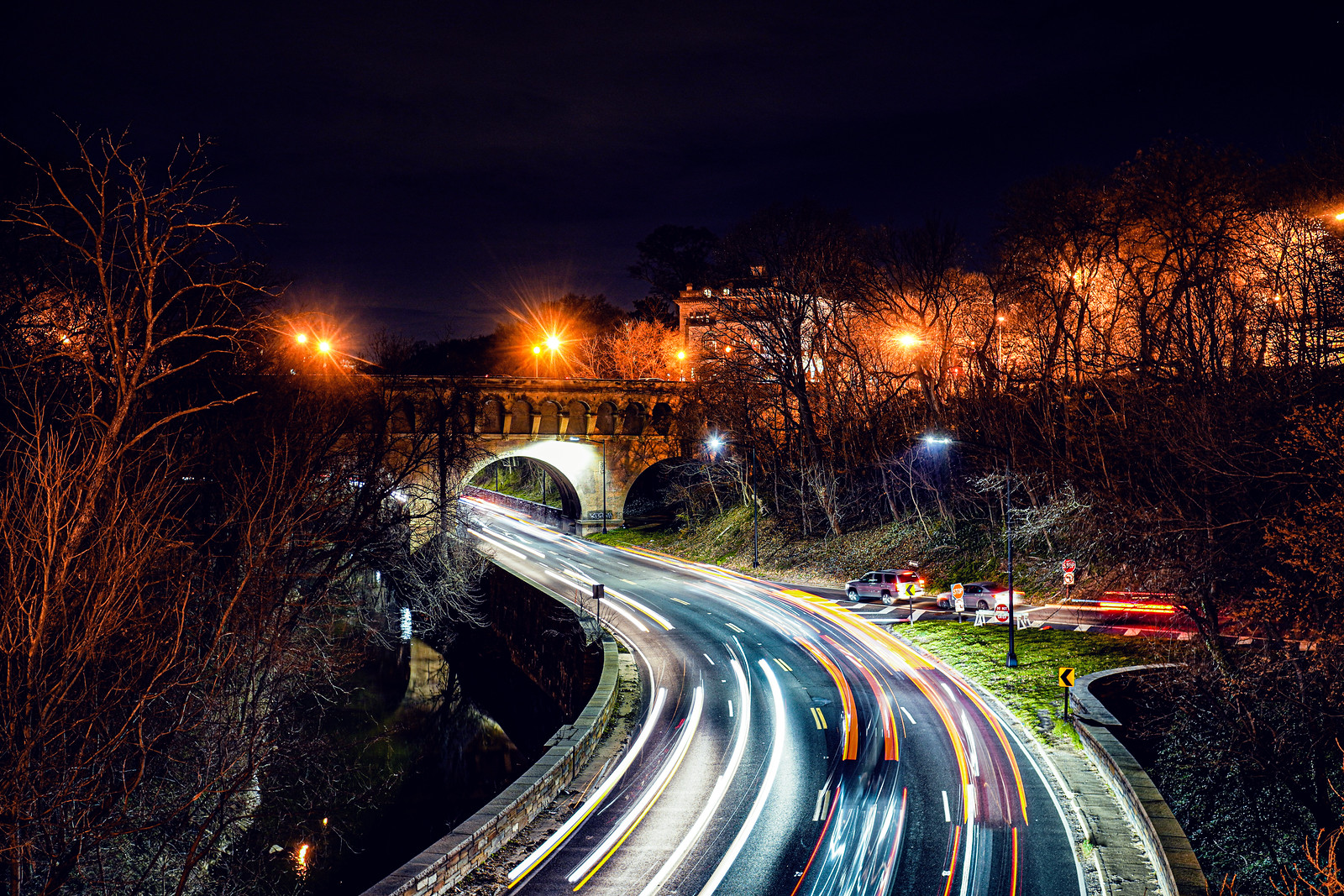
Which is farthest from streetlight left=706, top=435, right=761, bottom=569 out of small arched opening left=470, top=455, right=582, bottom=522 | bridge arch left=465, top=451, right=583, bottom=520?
small arched opening left=470, top=455, right=582, bottom=522

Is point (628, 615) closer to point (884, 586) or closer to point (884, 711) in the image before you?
point (884, 586)

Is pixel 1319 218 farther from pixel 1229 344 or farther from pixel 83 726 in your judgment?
pixel 83 726

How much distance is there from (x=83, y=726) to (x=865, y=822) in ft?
42.2

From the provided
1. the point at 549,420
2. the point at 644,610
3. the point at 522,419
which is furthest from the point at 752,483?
the point at 644,610

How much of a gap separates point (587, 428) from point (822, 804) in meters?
43.4

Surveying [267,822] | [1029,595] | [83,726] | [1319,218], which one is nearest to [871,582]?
[1029,595]

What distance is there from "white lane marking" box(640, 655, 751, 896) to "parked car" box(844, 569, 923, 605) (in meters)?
14.4

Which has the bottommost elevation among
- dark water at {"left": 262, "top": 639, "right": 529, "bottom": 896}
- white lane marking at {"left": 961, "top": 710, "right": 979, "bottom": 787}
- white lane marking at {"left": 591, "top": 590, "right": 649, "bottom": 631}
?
dark water at {"left": 262, "top": 639, "right": 529, "bottom": 896}

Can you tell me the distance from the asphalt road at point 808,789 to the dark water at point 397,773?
648cm

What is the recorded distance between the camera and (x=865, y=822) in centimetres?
1686

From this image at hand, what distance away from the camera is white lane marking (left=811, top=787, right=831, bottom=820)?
1728 cm

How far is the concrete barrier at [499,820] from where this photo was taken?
13.8 metres

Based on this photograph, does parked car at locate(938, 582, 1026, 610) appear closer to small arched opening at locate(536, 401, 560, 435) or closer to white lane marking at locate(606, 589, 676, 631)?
white lane marking at locate(606, 589, 676, 631)

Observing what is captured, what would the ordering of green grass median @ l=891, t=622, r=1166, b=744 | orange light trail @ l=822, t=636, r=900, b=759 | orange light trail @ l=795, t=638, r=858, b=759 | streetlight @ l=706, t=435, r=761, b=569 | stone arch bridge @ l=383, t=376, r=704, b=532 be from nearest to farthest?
1. orange light trail @ l=822, t=636, r=900, b=759
2. orange light trail @ l=795, t=638, r=858, b=759
3. green grass median @ l=891, t=622, r=1166, b=744
4. streetlight @ l=706, t=435, r=761, b=569
5. stone arch bridge @ l=383, t=376, r=704, b=532
